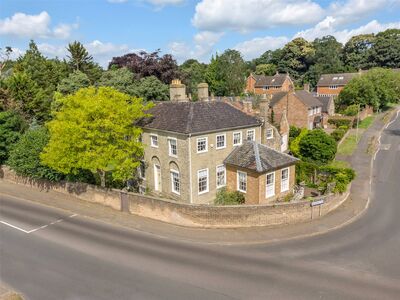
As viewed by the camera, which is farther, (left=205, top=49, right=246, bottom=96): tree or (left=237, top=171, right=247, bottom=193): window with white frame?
(left=205, top=49, right=246, bottom=96): tree

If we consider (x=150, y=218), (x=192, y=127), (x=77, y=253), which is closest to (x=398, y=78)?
(x=192, y=127)

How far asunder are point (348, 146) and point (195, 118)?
92.7ft

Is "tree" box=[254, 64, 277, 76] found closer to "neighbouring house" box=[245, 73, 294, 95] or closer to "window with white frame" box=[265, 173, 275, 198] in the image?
"neighbouring house" box=[245, 73, 294, 95]

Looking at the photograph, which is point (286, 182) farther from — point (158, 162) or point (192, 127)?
point (158, 162)

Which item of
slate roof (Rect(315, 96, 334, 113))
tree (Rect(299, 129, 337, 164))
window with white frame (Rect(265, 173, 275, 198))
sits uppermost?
slate roof (Rect(315, 96, 334, 113))

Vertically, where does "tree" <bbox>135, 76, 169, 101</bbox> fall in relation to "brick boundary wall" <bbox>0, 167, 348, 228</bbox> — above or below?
above

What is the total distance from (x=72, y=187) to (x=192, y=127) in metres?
13.2

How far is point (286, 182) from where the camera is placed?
28.4 metres

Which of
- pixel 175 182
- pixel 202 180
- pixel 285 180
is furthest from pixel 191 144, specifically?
pixel 285 180

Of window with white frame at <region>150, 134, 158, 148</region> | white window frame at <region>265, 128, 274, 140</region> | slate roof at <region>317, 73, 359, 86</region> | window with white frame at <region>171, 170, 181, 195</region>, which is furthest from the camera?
slate roof at <region>317, 73, 359, 86</region>

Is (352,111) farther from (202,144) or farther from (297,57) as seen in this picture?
(297,57)

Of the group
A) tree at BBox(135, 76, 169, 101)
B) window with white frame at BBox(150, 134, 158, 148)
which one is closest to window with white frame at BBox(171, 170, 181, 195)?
window with white frame at BBox(150, 134, 158, 148)

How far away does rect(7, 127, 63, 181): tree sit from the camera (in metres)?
31.2

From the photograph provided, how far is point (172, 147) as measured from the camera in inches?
1085
